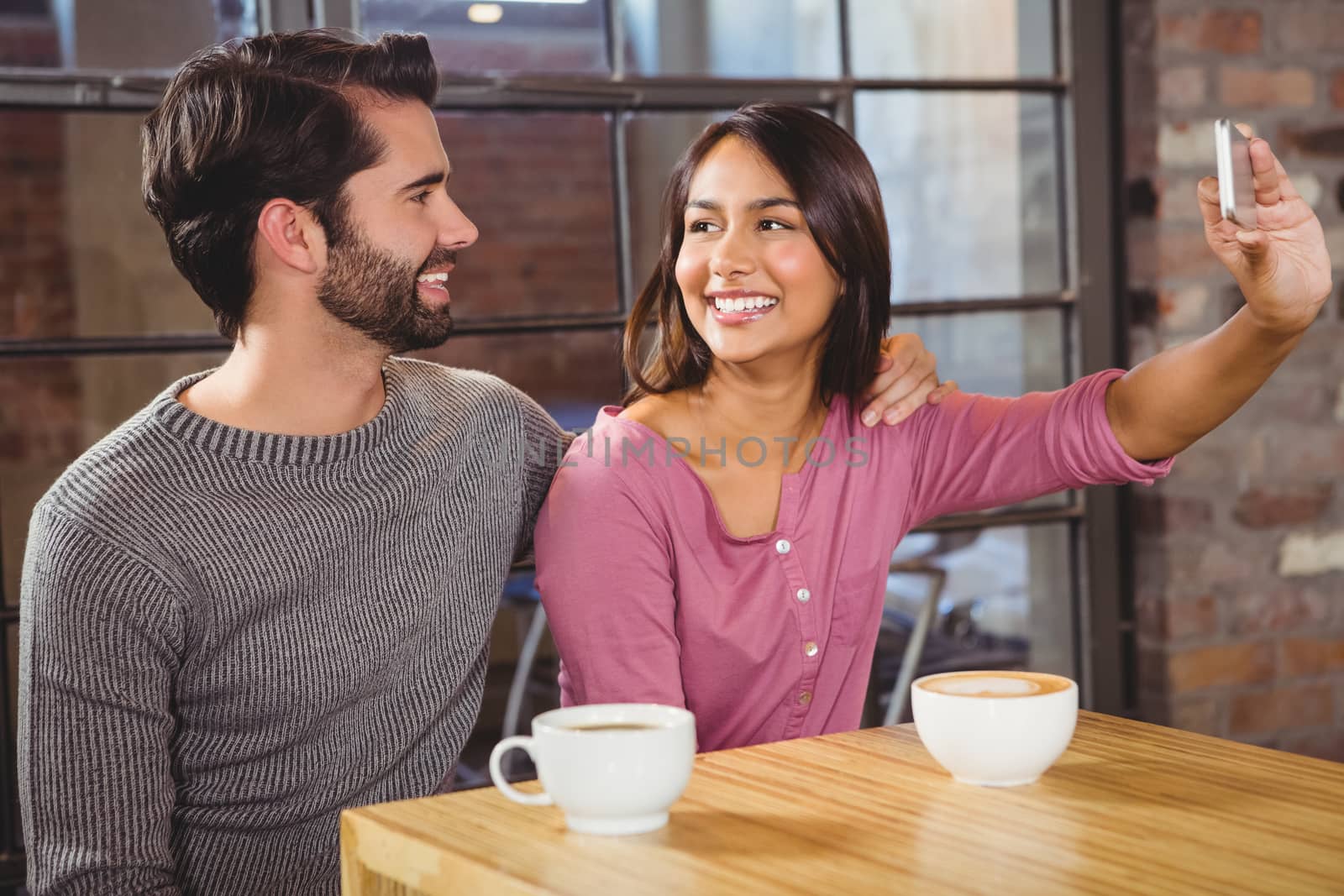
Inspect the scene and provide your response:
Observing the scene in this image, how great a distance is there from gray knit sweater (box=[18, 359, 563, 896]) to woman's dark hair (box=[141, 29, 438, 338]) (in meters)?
0.15

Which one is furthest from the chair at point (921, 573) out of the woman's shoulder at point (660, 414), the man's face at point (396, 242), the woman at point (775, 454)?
the man's face at point (396, 242)

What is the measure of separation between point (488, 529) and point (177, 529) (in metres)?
0.33

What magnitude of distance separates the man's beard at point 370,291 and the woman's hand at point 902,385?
20.4 inches

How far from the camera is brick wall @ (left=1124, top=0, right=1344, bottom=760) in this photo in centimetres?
232

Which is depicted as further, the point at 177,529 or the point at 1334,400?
the point at 1334,400

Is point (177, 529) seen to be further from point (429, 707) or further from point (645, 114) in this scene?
point (645, 114)

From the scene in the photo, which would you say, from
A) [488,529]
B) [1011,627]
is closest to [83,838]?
[488,529]

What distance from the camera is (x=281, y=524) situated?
53.2 inches

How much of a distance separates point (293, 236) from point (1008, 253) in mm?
1347

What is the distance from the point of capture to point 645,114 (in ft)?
7.06

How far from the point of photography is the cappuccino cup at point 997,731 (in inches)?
34.9

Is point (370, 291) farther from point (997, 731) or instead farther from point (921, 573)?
point (921, 573)

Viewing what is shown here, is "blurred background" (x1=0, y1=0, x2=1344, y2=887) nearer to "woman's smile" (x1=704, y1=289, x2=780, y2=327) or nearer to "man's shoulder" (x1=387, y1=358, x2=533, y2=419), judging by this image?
"man's shoulder" (x1=387, y1=358, x2=533, y2=419)

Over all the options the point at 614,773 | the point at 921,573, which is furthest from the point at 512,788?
the point at 921,573
